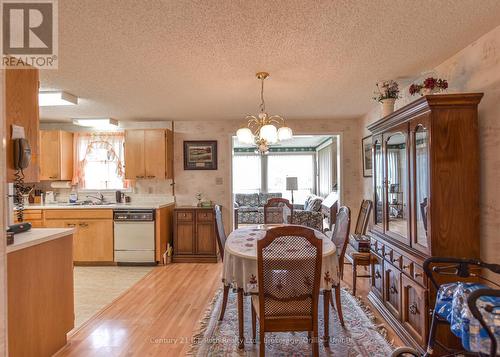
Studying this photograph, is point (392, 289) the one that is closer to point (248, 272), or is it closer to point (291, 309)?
point (291, 309)

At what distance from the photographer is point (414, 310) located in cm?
222

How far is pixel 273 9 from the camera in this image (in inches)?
67.8

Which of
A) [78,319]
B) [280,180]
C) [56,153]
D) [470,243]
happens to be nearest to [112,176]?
[56,153]

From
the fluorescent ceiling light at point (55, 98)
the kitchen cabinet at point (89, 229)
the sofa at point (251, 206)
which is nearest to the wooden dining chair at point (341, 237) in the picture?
the fluorescent ceiling light at point (55, 98)

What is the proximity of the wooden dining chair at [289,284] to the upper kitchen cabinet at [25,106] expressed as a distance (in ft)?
5.70

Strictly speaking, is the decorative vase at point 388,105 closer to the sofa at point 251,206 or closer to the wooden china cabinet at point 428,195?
the wooden china cabinet at point 428,195

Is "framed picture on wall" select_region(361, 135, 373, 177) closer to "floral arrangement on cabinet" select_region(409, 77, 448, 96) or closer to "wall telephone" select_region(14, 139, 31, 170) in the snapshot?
"floral arrangement on cabinet" select_region(409, 77, 448, 96)

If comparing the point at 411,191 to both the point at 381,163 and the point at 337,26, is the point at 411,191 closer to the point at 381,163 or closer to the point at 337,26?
the point at 381,163

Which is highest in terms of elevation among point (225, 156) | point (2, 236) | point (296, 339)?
point (225, 156)

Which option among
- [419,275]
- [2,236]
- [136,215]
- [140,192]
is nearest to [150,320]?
[2,236]

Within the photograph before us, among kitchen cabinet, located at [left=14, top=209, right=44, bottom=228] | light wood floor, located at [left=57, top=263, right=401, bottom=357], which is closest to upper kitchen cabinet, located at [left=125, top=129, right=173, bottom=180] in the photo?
kitchen cabinet, located at [left=14, top=209, right=44, bottom=228]

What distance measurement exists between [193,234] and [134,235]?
0.91m

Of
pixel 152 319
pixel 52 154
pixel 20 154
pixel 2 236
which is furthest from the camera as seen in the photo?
pixel 52 154

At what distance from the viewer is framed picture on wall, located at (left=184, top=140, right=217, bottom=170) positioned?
514cm
